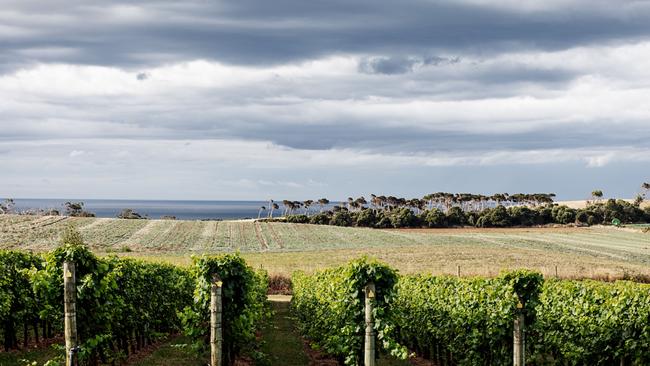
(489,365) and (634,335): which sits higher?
(634,335)

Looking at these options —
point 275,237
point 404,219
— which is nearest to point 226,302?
point 275,237

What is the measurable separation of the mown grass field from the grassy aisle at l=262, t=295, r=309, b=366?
17551mm

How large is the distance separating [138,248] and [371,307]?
205ft

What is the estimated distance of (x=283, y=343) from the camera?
24.0m

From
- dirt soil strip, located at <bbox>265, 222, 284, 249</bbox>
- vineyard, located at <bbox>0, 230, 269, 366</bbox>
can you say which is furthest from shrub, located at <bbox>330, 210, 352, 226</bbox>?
vineyard, located at <bbox>0, 230, 269, 366</bbox>

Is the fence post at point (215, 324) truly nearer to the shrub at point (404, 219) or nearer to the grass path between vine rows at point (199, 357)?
the grass path between vine rows at point (199, 357)

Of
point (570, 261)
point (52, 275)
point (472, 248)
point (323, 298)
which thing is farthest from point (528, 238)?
point (52, 275)

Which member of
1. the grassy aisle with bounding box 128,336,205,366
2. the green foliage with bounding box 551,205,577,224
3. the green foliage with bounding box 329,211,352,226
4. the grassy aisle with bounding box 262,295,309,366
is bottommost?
the grassy aisle with bounding box 262,295,309,366

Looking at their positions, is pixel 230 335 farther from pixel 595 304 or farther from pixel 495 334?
pixel 595 304

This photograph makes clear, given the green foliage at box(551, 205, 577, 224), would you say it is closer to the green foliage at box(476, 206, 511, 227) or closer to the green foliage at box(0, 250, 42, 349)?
the green foliage at box(476, 206, 511, 227)

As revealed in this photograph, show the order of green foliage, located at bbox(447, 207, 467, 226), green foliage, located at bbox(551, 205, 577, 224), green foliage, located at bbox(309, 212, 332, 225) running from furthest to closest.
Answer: green foliage, located at bbox(309, 212, 332, 225)
green foliage, located at bbox(551, 205, 577, 224)
green foliage, located at bbox(447, 207, 467, 226)

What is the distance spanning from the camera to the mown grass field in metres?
59.3

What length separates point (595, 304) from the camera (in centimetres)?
1670

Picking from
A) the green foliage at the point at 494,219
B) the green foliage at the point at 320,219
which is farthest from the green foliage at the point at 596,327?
the green foliage at the point at 320,219
